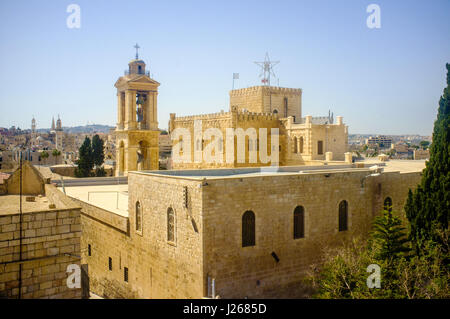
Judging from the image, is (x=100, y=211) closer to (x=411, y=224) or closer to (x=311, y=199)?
(x=311, y=199)

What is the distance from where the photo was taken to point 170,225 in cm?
1208

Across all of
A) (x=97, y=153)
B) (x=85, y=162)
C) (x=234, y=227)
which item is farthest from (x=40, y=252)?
(x=97, y=153)

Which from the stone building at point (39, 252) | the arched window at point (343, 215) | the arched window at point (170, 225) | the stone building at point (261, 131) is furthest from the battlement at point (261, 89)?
the stone building at point (39, 252)

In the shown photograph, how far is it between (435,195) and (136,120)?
2029 cm

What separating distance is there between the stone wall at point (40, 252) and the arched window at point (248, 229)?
4983mm

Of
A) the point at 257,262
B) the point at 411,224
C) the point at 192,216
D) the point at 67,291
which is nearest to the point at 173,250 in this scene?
the point at 192,216

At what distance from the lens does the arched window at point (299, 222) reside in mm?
12594

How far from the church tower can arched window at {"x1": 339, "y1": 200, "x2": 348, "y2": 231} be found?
17.5 metres

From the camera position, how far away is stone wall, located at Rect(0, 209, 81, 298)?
7273 millimetres

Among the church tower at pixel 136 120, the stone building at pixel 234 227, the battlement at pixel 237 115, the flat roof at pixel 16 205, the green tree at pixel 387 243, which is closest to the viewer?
the flat roof at pixel 16 205

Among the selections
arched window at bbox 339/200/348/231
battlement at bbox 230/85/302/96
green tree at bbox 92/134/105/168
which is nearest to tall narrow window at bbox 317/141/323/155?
battlement at bbox 230/85/302/96

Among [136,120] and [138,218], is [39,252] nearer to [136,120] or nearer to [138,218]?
[138,218]

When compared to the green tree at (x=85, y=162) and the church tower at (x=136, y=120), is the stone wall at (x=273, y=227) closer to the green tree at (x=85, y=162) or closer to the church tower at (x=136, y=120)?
the church tower at (x=136, y=120)

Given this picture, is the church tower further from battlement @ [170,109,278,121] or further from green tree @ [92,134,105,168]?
green tree @ [92,134,105,168]
